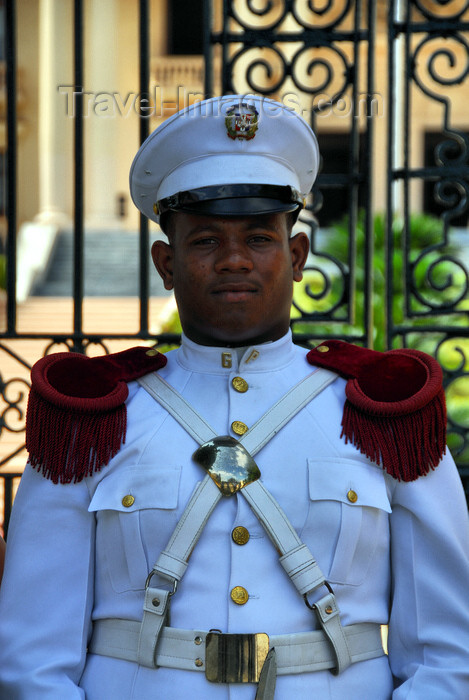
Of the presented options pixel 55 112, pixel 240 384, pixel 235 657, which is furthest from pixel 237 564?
pixel 55 112

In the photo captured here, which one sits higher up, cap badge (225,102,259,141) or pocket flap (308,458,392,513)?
cap badge (225,102,259,141)

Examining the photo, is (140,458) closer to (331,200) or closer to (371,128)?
(371,128)

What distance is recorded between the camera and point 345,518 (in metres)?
1.82

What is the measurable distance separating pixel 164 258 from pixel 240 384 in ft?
1.06

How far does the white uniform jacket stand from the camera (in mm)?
1774

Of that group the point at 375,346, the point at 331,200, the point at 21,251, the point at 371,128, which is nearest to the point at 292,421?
the point at 371,128

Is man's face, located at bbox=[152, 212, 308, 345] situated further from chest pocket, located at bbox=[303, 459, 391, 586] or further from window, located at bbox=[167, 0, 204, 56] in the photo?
window, located at bbox=[167, 0, 204, 56]

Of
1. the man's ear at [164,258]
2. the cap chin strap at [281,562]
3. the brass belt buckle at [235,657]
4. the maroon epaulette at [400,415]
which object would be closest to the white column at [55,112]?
the man's ear at [164,258]

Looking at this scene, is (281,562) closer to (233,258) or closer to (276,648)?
(276,648)

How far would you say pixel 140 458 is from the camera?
1887 millimetres

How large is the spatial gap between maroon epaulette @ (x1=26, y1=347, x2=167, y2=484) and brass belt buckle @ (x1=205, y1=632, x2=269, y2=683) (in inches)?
16.5

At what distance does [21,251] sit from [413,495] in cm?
1611

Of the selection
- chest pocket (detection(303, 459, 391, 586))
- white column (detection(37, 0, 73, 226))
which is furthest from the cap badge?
white column (detection(37, 0, 73, 226))

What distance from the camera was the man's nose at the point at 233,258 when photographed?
6.10 feet
